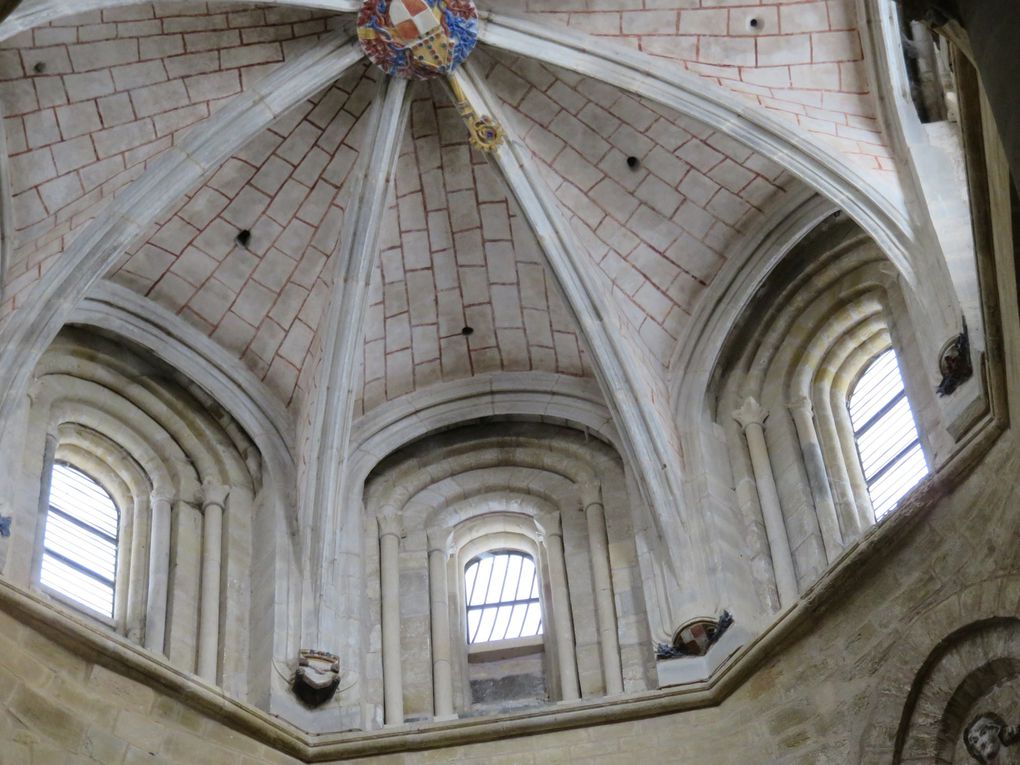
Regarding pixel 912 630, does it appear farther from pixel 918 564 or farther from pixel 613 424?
pixel 613 424

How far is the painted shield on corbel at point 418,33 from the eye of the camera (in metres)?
14.3

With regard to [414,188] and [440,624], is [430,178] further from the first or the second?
[440,624]

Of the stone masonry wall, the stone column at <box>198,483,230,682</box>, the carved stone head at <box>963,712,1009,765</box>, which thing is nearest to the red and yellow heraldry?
the stone column at <box>198,483,230,682</box>

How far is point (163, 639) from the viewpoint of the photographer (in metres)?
13.8

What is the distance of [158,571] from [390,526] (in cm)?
214

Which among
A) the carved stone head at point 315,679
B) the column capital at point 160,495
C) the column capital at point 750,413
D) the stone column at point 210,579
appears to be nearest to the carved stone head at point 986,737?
Result: the column capital at point 750,413

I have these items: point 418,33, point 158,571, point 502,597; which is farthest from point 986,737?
point 418,33

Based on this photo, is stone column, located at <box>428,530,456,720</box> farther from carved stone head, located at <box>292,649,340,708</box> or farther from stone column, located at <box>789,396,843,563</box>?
stone column, located at <box>789,396,843,563</box>

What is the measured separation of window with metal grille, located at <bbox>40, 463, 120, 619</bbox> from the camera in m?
13.6

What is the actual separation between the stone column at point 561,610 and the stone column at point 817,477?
7.29ft

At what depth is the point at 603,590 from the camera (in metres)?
14.6

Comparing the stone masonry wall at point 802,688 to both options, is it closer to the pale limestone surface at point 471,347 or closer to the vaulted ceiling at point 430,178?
the pale limestone surface at point 471,347

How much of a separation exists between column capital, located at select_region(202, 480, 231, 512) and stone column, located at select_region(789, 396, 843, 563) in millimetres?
4860

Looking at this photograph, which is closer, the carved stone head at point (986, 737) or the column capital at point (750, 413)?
the carved stone head at point (986, 737)
